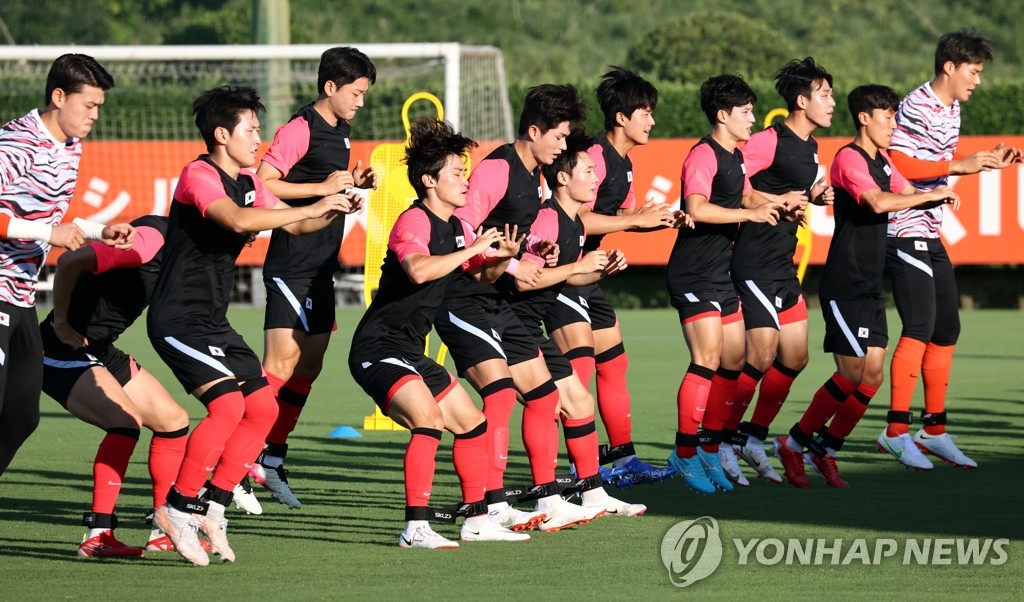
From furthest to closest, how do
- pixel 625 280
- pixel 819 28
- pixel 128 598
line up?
pixel 819 28
pixel 625 280
pixel 128 598

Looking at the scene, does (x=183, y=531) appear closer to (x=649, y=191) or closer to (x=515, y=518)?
(x=515, y=518)

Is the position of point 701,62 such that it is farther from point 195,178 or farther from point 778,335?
point 195,178

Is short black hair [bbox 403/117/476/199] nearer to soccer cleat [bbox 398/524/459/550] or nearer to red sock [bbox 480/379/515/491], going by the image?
red sock [bbox 480/379/515/491]

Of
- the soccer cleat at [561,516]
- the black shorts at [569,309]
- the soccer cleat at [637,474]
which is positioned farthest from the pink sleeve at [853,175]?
the soccer cleat at [561,516]

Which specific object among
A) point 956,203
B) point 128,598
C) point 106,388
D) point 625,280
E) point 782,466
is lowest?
point 625,280

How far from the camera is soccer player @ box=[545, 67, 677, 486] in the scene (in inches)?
355

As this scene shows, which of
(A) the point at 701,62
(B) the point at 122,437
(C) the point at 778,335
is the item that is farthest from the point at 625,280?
(B) the point at 122,437

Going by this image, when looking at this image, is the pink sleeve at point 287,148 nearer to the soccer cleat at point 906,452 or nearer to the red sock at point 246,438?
the red sock at point 246,438

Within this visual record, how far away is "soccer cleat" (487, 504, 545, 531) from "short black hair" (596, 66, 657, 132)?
2.61m

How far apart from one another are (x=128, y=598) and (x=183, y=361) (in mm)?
1244

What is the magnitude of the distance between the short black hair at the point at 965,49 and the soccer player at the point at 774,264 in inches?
48.3

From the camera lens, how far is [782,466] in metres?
10.0

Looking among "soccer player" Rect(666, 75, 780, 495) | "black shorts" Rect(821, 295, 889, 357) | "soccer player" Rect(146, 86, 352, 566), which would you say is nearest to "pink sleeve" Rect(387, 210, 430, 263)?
"soccer player" Rect(146, 86, 352, 566)

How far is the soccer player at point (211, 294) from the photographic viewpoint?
6.92 metres
